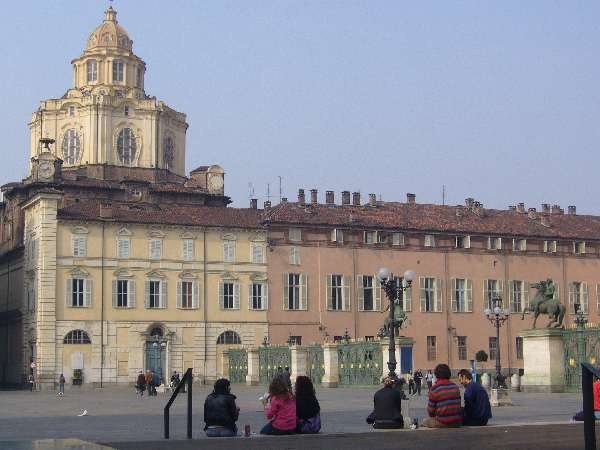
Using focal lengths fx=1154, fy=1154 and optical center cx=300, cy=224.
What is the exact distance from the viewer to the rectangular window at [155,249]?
224 feet

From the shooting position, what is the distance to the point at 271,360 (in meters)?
64.1

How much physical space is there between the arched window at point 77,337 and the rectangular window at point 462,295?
24591mm

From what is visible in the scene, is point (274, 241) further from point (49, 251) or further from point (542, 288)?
point (542, 288)

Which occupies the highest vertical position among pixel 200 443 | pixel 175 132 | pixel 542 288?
pixel 175 132

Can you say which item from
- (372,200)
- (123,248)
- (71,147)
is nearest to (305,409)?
(123,248)

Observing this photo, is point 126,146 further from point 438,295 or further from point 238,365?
point 438,295

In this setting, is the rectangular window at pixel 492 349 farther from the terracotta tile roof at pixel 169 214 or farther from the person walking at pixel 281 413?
the person walking at pixel 281 413

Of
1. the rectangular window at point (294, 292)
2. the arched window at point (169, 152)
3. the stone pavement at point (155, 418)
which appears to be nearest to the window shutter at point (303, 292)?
the rectangular window at point (294, 292)

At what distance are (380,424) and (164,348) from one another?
49.0 m

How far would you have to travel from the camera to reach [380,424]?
64.8 ft

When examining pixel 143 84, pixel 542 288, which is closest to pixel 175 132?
pixel 143 84

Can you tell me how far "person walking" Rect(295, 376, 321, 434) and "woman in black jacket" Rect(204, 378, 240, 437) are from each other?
3.63 feet

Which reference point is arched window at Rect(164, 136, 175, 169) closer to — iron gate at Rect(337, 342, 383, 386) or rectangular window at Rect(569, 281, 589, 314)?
rectangular window at Rect(569, 281, 589, 314)

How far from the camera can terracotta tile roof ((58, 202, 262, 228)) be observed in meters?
67.0
